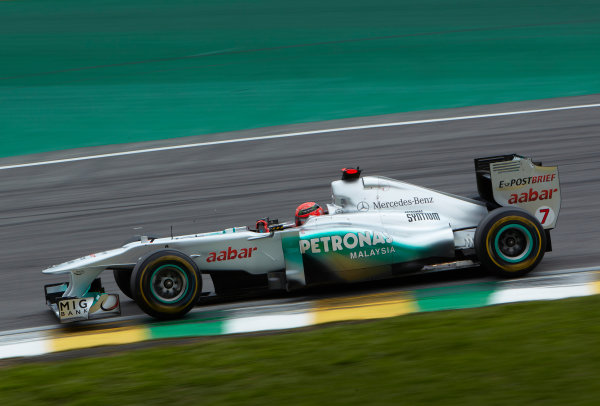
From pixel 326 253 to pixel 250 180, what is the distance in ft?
20.3

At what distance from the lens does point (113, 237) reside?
11484 millimetres

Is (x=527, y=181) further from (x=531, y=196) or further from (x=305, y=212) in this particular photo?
(x=305, y=212)

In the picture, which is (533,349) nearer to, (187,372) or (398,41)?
(187,372)

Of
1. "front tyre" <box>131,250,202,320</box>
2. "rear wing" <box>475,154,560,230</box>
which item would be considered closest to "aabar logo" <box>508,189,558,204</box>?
"rear wing" <box>475,154,560,230</box>

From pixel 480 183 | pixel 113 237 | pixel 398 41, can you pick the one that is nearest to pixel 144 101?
pixel 398 41

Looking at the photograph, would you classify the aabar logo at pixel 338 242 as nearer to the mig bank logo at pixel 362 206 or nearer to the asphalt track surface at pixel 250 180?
the mig bank logo at pixel 362 206

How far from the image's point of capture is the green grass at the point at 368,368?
205 inches

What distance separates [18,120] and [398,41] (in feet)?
35.1

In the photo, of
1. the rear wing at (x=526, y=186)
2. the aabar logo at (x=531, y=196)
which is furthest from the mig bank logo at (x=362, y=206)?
the aabar logo at (x=531, y=196)

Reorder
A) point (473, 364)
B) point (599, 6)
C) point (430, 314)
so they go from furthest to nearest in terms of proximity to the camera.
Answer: point (599, 6) → point (430, 314) → point (473, 364)

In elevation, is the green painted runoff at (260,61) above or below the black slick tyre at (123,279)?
above

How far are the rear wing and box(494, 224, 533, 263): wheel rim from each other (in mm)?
445

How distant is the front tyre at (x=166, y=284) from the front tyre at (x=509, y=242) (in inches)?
107

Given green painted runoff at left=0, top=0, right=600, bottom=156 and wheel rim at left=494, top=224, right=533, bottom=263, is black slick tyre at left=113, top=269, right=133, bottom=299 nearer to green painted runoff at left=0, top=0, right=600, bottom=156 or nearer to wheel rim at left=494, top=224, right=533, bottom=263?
wheel rim at left=494, top=224, right=533, bottom=263
